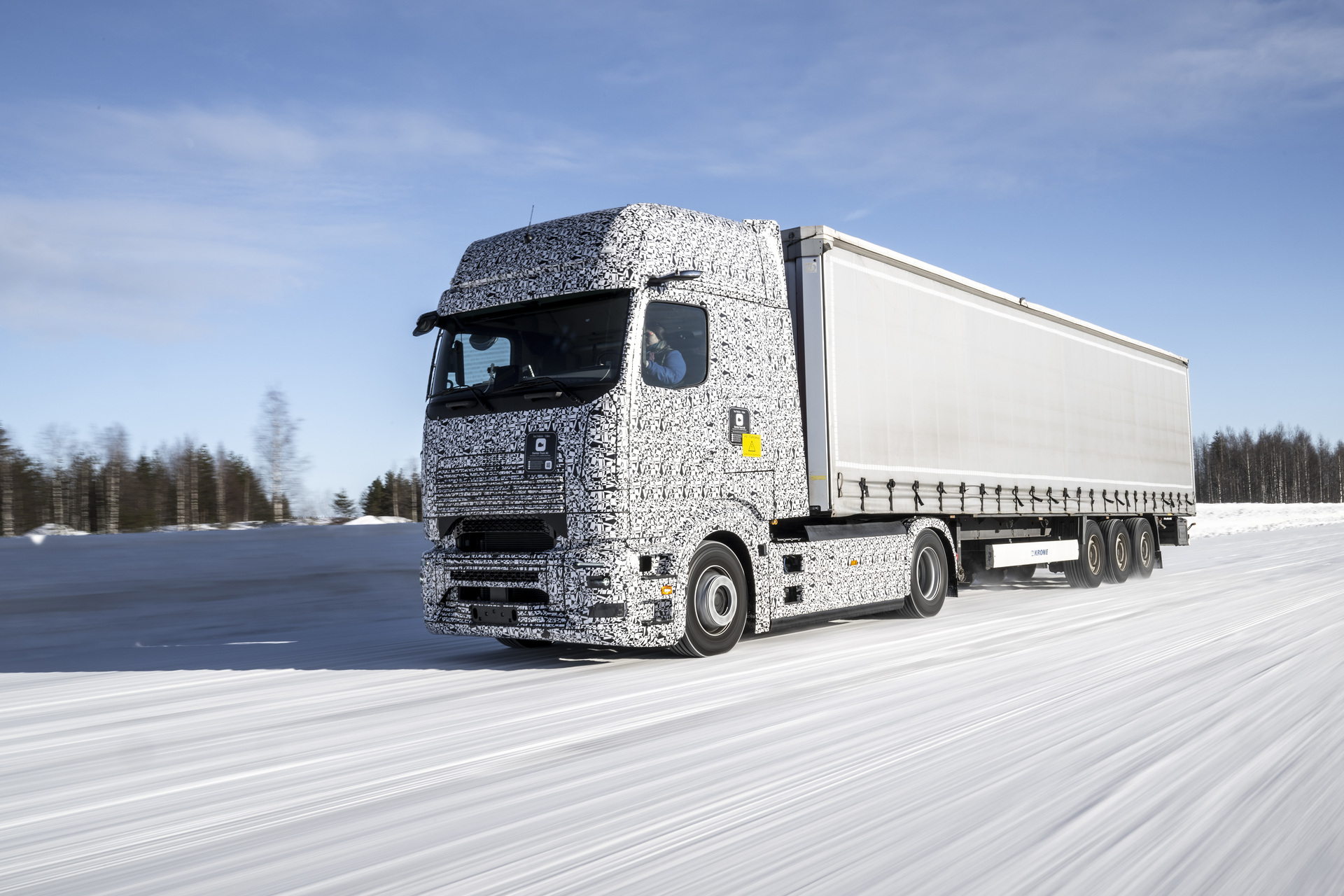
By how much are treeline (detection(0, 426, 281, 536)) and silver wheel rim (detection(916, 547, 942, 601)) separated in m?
57.6

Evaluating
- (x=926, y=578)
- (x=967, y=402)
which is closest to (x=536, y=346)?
(x=926, y=578)

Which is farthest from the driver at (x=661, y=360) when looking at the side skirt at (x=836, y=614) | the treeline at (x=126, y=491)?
the treeline at (x=126, y=491)

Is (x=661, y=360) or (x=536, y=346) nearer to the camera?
(x=661, y=360)

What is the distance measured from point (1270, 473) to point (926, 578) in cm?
15586

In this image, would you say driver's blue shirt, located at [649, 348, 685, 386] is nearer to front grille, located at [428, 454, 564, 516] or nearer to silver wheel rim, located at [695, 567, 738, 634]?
front grille, located at [428, 454, 564, 516]

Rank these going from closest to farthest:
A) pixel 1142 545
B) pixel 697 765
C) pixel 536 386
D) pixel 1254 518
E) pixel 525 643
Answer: pixel 697 765, pixel 536 386, pixel 525 643, pixel 1142 545, pixel 1254 518

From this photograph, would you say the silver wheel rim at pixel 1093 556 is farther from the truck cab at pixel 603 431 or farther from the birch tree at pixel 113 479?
the birch tree at pixel 113 479

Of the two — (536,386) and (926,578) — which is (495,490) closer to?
(536,386)

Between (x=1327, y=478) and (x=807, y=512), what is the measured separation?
6512 inches

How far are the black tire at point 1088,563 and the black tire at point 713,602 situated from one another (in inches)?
352

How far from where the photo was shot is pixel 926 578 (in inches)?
474

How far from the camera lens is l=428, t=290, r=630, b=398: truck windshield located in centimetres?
821

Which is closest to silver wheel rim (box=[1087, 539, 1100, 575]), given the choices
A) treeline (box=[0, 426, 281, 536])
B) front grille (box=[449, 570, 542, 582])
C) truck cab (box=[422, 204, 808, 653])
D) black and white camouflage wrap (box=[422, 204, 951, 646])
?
black and white camouflage wrap (box=[422, 204, 951, 646])

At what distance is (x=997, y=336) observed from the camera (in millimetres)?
13781
